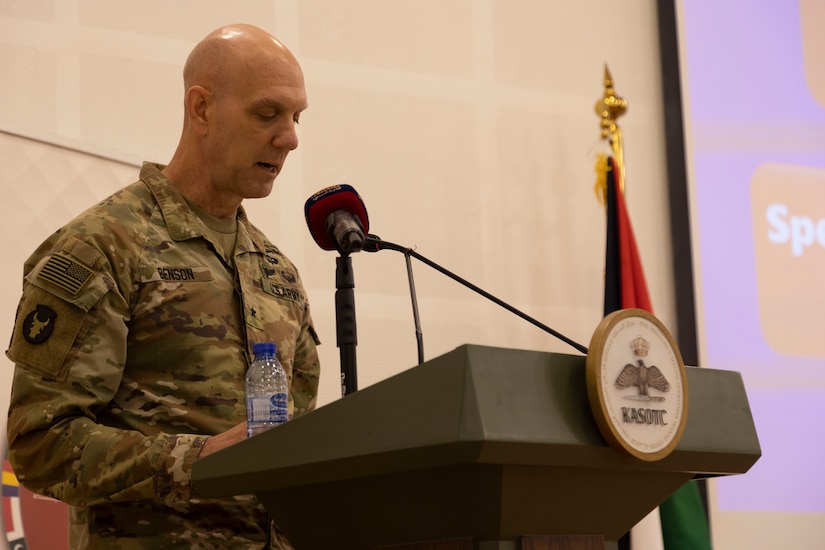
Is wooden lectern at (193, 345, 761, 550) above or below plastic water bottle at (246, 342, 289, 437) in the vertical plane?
below

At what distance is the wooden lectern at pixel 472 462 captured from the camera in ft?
4.43

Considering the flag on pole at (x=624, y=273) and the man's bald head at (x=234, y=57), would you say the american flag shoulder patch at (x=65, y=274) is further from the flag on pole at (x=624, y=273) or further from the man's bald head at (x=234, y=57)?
the flag on pole at (x=624, y=273)

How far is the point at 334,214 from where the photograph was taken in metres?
2.01

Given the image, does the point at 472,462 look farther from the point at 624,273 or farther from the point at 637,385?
the point at 624,273

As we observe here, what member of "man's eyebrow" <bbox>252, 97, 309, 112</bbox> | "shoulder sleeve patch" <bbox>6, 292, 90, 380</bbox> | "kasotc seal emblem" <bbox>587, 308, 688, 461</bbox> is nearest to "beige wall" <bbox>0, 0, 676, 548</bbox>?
"man's eyebrow" <bbox>252, 97, 309, 112</bbox>

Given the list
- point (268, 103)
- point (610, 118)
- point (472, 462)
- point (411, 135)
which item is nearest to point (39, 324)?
point (268, 103)

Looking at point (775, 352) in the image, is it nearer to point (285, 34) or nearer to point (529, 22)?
point (529, 22)

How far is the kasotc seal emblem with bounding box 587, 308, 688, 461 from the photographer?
1.46 m

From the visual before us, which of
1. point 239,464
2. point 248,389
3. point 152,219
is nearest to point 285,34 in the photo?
point 152,219

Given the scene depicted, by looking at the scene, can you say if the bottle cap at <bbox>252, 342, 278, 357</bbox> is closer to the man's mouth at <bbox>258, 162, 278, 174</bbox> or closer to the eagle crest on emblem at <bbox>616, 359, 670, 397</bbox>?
the man's mouth at <bbox>258, 162, 278, 174</bbox>

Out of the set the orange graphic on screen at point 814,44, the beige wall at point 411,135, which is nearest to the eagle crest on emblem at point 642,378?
the beige wall at point 411,135

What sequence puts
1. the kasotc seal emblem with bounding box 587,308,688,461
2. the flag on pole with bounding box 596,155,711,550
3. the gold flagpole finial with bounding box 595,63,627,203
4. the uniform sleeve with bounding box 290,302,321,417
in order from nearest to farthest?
the kasotc seal emblem with bounding box 587,308,688,461 < the uniform sleeve with bounding box 290,302,321,417 < the flag on pole with bounding box 596,155,711,550 < the gold flagpole finial with bounding box 595,63,627,203

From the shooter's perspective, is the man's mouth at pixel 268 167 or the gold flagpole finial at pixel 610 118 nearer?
the man's mouth at pixel 268 167

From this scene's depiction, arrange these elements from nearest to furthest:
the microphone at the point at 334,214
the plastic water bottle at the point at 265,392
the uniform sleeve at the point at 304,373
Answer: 1. the plastic water bottle at the point at 265,392
2. the microphone at the point at 334,214
3. the uniform sleeve at the point at 304,373
